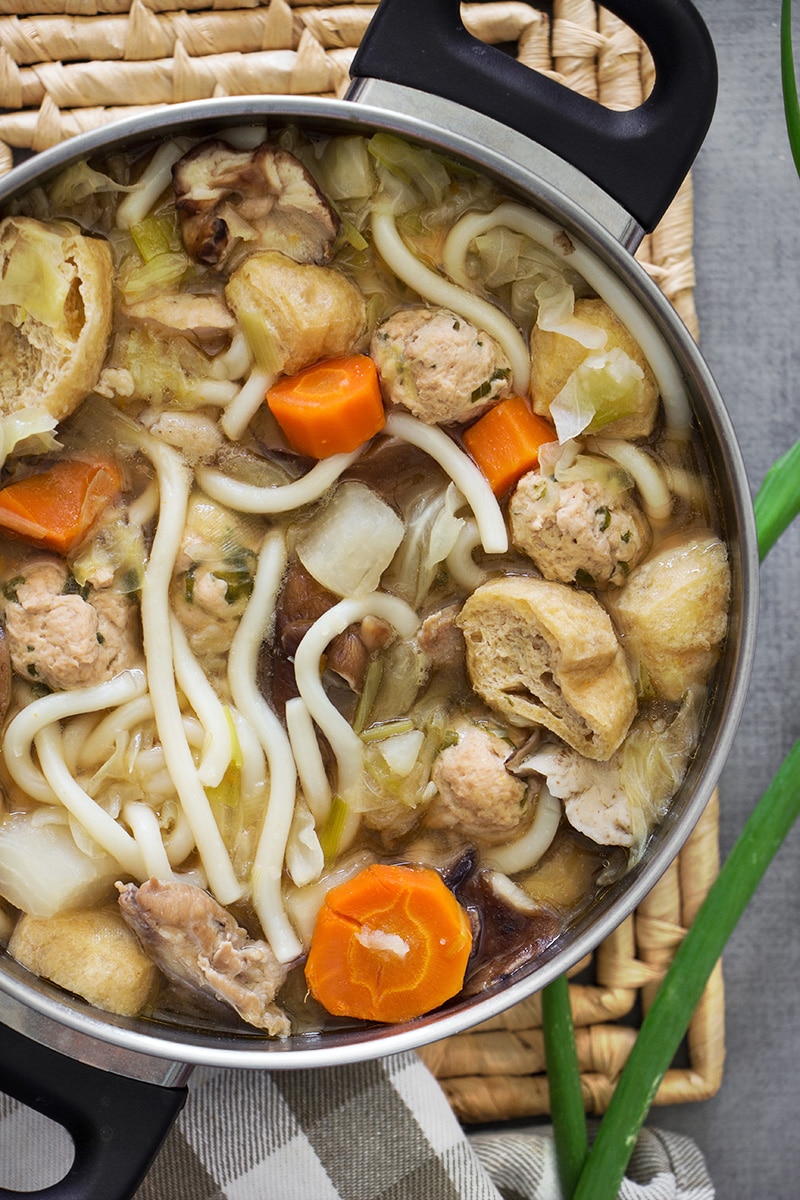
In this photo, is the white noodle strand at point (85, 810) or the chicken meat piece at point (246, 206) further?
the white noodle strand at point (85, 810)

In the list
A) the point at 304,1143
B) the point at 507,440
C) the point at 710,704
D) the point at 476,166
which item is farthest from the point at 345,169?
the point at 304,1143

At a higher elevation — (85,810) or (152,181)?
(152,181)

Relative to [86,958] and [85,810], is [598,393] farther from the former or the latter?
[86,958]

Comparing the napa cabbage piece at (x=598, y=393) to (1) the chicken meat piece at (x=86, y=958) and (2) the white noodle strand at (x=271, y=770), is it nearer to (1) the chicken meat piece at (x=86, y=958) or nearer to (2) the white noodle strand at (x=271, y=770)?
(2) the white noodle strand at (x=271, y=770)

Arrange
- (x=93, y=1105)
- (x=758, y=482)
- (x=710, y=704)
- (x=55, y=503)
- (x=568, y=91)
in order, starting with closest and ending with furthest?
1. (x=568, y=91)
2. (x=93, y=1105)
3. (x=55, y=503)
4. (x=710, y=704)
5. (x=758, y=482)

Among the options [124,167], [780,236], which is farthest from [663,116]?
[124,167]

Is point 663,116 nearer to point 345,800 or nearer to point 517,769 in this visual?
point 517,769

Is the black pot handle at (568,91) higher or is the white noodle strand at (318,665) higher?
the black pot handle at (568,91)

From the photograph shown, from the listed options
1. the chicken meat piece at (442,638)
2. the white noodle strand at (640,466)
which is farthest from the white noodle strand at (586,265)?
the chicken meat piece at (442,638)
